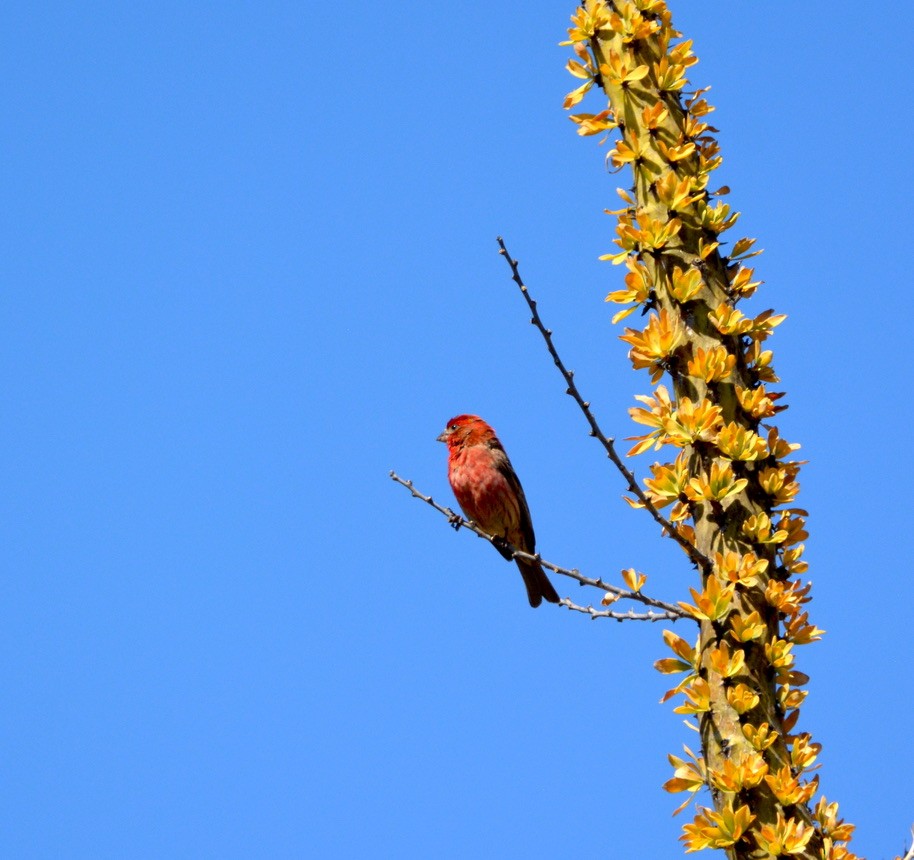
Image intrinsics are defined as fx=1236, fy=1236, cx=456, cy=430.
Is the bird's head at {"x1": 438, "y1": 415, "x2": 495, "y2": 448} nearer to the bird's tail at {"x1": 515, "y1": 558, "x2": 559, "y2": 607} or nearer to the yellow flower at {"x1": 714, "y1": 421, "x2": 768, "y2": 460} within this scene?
the bird's tail at {"x1": 515, "y1": 558, "x2": 559, "y2": 607}

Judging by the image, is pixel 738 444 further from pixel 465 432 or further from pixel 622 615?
pixel 465 432

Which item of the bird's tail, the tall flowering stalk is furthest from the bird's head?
the tall flowering stalk

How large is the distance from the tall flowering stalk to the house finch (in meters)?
5.13

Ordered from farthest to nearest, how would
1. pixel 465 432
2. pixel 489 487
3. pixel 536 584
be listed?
pixel 465 432 → pixel 536 584 → pixel 489 487

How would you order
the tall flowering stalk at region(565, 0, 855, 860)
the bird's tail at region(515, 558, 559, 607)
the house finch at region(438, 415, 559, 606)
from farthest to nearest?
the bird's tail at region(515, 558, 559, 607)
the house finch at region(438, 415, 559, 606)
the tall flowering stalk at region(565, 0, 855, 860)

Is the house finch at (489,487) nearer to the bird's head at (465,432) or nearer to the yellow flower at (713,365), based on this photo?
the bird's head at (465,432)

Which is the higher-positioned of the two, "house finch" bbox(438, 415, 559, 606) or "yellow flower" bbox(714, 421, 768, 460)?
"house finch" bbox(438, 415, 559, 606)

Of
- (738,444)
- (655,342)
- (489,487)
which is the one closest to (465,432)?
(489,487)

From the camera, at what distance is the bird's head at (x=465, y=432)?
9930mm

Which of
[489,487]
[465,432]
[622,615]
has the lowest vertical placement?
[622,615]

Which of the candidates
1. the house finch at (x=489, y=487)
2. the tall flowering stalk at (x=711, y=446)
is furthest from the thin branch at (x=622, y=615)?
the house finch at (x=489, y=487)

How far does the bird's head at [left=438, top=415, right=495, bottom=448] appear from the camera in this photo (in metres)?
9.93

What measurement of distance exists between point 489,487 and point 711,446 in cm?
547

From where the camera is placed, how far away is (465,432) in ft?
32.8
